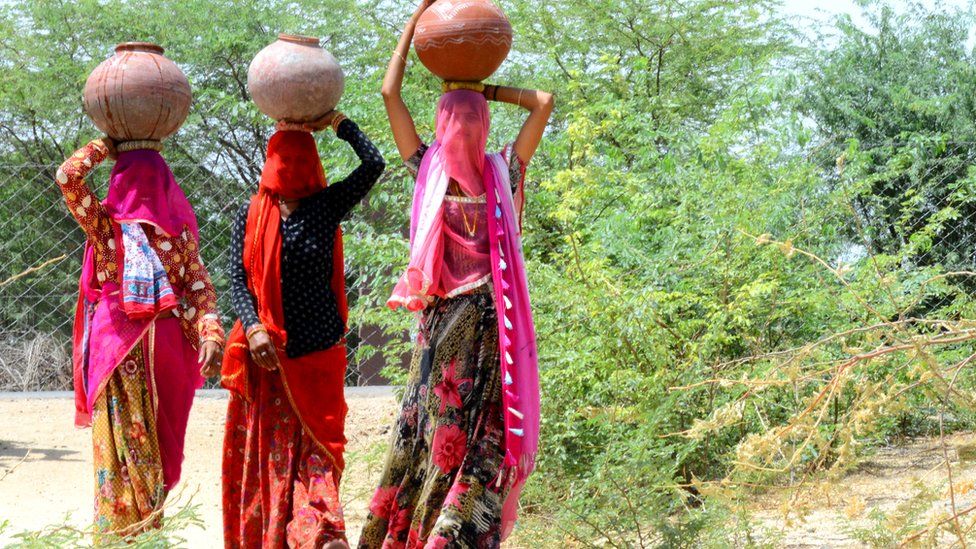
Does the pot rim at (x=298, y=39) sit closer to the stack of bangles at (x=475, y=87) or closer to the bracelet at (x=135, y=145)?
the stack of bangles at (x=475, y=87)

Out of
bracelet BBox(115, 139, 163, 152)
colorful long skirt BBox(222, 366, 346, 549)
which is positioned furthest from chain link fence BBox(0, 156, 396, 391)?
colorful long skirt BBox(222, 366, 346, 549)

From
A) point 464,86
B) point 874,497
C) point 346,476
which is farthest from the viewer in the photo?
point 346,476

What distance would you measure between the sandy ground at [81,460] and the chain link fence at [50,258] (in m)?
0.97

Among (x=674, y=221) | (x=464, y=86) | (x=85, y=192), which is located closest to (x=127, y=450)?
(x=85, y=192)

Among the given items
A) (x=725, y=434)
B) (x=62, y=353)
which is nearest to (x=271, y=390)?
(x=725, y=434)

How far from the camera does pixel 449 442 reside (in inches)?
170

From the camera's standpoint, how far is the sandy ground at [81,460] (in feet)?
20.7

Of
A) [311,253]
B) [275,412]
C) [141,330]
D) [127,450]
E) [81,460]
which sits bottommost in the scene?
[81,460]

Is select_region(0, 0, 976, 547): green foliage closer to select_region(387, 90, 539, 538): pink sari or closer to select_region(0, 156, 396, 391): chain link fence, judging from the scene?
select_region(0, 156, 396, 391): chain link fence

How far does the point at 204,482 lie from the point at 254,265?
2.92 meters

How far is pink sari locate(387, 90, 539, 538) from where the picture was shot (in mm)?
4293

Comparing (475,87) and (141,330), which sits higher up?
(475,87)

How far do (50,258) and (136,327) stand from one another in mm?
6310

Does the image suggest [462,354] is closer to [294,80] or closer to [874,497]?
[294,80]
